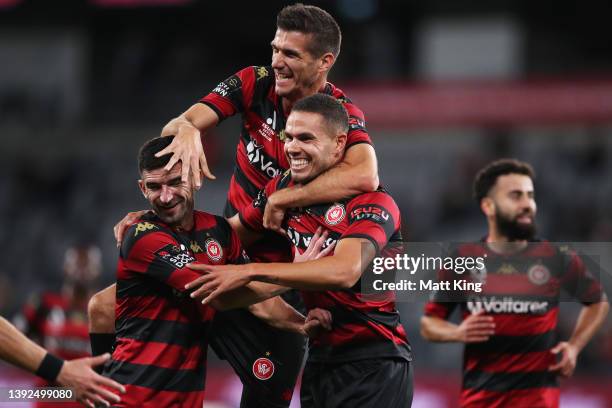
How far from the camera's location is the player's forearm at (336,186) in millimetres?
4633

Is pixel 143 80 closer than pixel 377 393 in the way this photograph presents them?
No

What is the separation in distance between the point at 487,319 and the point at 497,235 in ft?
2.30

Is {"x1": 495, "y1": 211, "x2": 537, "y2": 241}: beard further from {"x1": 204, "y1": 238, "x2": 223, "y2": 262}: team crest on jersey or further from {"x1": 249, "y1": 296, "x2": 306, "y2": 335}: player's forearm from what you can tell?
{"x1": 204, "y1": 238, "x2": 223, "y2": 262}: team crest on jersey

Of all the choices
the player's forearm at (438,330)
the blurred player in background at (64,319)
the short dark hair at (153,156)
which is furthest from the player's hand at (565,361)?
the blurred player in background at (64,319)

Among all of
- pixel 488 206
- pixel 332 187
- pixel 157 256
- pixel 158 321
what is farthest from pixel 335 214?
pixel 488 206

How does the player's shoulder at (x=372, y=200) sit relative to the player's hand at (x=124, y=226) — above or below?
above

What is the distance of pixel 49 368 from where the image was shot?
13.4ft

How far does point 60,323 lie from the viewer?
8.28 m

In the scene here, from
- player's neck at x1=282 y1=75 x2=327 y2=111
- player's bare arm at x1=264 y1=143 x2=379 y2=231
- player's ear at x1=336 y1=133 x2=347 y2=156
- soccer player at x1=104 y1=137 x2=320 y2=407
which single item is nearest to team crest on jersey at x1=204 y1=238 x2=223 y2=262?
soccer player at x1=104 y1=137 x2=320 y2=407

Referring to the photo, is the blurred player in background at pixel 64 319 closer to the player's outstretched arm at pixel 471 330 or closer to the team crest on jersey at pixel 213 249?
the player's outstretched arm at pixel 471 330

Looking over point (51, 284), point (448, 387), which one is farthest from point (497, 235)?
point (51, 284)

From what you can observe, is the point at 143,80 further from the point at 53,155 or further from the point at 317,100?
the point at 317,100

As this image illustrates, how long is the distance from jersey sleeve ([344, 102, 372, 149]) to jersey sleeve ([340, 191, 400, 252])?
1.07 feet

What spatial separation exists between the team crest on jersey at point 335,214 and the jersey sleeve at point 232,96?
873 mm
